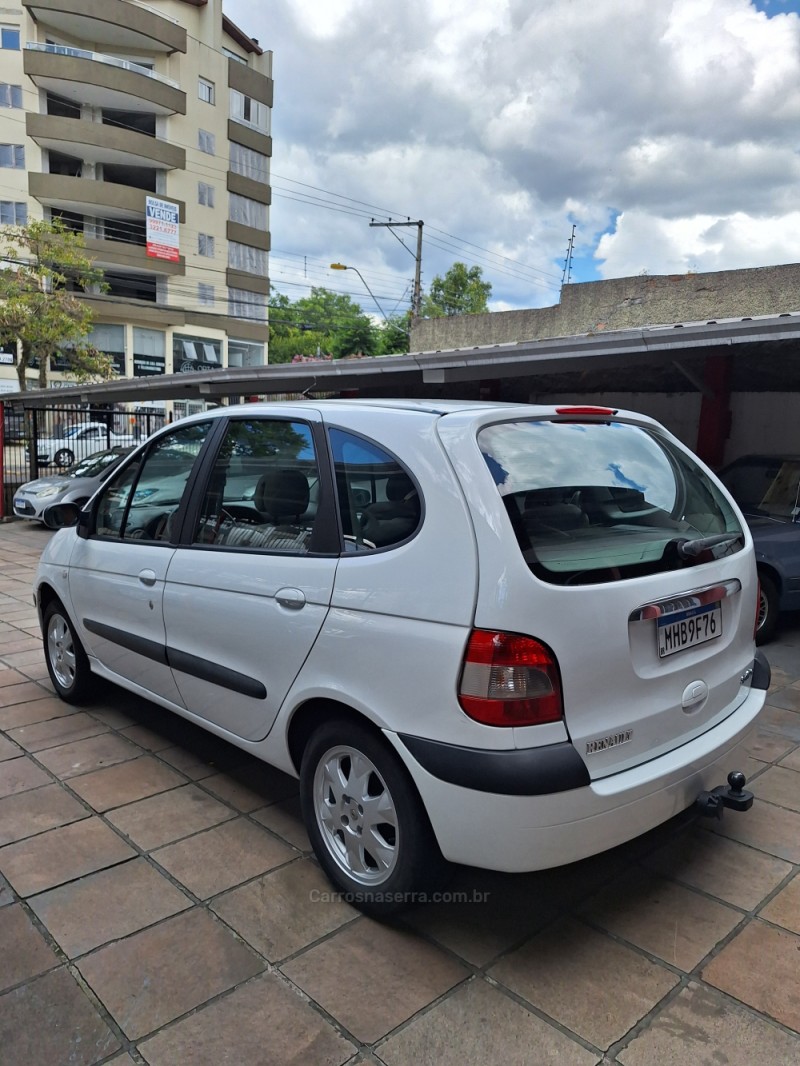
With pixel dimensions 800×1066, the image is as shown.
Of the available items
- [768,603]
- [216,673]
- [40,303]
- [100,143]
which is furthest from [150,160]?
[216,673]

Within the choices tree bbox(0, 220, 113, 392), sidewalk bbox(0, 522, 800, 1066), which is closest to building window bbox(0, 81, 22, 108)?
tree bbox(0, 220, 113, 392)

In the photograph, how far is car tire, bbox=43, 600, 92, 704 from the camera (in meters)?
4.34

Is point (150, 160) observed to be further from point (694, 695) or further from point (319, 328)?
point (694, 695)

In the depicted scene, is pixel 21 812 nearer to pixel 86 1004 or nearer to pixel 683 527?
pixel 86 1004

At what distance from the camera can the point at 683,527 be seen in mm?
2758

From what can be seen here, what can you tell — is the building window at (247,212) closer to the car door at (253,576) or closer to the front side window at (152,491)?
the front side window at (152,491)

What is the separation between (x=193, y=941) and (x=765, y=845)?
7.26 feet

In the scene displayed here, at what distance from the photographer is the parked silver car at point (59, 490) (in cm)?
1263

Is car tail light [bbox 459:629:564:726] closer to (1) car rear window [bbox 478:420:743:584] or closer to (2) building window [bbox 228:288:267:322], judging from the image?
(1) car rear window [bbox 478:420:743:584]

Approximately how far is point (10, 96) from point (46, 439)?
2824cm

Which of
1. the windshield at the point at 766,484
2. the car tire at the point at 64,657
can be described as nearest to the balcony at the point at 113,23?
the windshield at the point at 766,484

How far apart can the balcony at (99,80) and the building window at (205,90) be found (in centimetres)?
187

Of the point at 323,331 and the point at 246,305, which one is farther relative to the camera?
the point at 323,331

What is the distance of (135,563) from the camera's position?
3.62 metres
